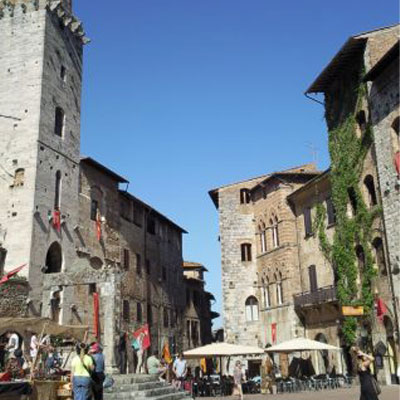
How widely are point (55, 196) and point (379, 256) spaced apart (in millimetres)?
16464

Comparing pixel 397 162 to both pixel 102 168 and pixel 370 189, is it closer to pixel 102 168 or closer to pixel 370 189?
pixel 370 189

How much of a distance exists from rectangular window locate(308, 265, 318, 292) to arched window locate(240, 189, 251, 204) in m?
9.12

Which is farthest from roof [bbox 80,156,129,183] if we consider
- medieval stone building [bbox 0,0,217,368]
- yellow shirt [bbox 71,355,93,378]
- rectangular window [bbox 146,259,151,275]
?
yellow shirt [bbox 71,355,93,378]

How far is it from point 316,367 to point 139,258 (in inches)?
553

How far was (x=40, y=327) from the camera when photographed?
18.7 metres

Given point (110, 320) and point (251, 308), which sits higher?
point (251, 308)

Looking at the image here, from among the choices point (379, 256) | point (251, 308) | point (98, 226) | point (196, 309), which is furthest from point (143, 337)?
point (196, 309)

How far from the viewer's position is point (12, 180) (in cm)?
2627

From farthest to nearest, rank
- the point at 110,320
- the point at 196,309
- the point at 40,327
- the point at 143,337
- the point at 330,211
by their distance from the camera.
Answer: the point at 196,309, the point at 330,211, the point at 143,337, the point at 110,320, the point at 40,327

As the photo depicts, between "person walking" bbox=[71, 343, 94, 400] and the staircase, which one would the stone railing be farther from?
"person walking" bbox=[71, 343, 94, 400]

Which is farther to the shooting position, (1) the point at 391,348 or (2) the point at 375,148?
(2) the point at 375,148

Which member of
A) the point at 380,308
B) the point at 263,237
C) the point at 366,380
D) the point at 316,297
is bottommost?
the point at 366,380

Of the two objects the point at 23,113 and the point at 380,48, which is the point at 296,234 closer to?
the point at 380,48

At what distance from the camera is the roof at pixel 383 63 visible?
67.9 feet
